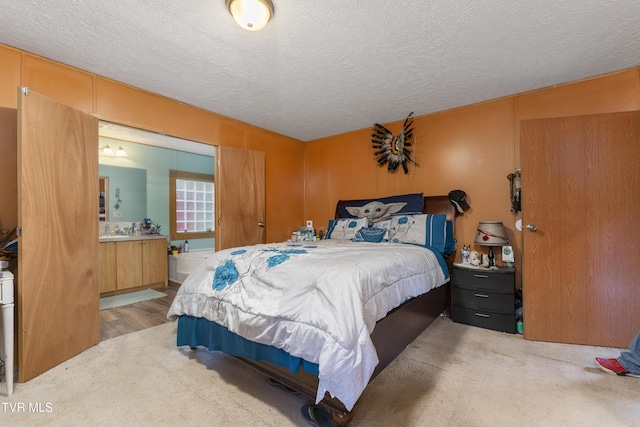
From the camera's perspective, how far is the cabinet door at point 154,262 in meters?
4.27

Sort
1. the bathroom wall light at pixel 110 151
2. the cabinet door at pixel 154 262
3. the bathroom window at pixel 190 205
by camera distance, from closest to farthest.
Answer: the cabinet door at pixel 154 262, the bathroom wall light at pixel 110 151, the bathroom window at pixel 190 205

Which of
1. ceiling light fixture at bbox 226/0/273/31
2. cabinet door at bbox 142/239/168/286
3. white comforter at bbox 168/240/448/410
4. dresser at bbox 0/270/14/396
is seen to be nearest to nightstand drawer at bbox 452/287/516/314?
white comforter at bbox 168/240/448/410

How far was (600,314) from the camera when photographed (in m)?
2.35

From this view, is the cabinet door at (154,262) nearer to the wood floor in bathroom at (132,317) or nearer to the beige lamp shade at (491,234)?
the wood floor in bathroom at (132,317)

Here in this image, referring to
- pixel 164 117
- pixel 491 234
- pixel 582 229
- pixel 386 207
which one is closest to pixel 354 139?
pixel 386 207

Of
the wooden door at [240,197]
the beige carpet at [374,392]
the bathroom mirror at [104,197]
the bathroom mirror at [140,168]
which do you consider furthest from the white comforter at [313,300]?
the bathroom mirror at [104,197]

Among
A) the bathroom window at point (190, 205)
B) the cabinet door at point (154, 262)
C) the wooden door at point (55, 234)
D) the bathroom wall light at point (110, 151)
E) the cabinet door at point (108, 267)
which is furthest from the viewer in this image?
the bathroom window at point (190, 205)

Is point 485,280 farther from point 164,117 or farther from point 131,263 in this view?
point 131,263

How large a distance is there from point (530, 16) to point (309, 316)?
243 centimetres

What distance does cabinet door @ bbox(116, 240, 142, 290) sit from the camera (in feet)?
13.1

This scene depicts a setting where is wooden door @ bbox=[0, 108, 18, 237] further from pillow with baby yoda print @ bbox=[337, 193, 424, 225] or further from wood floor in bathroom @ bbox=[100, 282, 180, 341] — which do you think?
pillow with baby yoda print @ bbox=[337, 193, 424, 225]

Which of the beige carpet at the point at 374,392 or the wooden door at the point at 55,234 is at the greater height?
the wooden door at the point at 55,234

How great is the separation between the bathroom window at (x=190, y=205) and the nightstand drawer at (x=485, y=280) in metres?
4.80

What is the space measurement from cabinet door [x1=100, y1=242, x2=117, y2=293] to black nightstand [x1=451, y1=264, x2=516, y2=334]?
4538 millimetres
